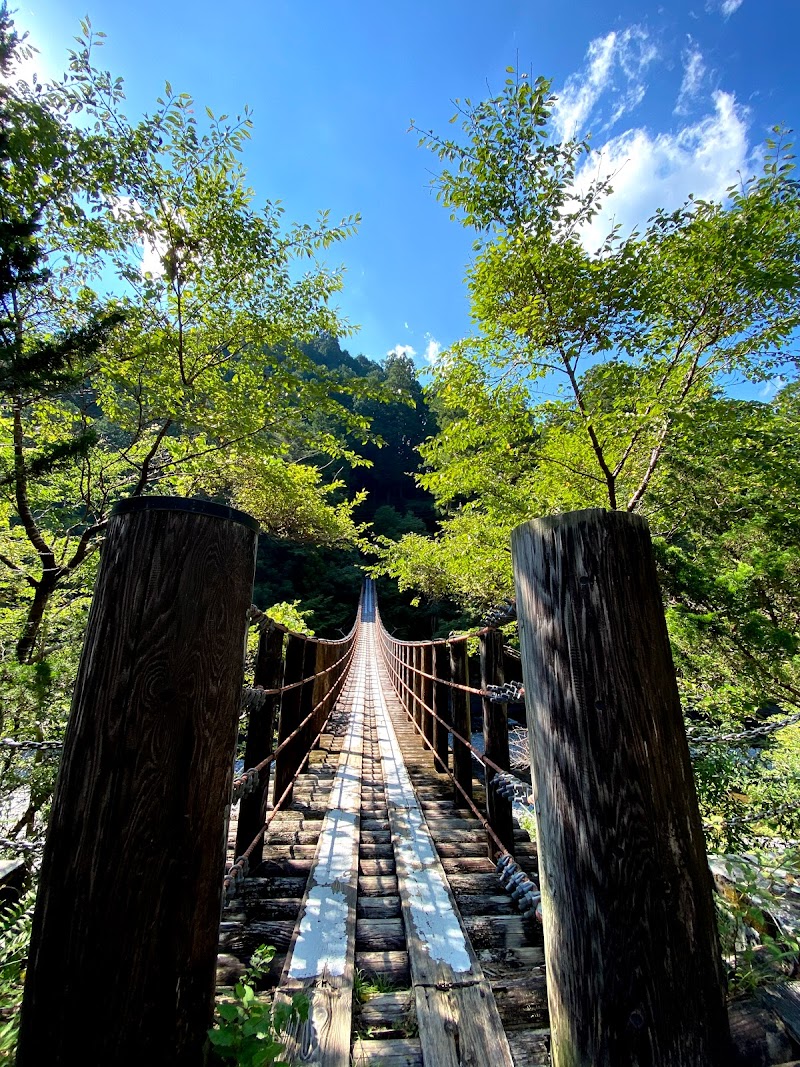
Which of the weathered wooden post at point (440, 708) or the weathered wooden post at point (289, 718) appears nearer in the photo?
the weathered wooden post at point (289, 718)


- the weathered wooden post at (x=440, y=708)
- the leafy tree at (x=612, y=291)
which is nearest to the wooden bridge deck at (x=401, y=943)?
the weathered wooden post at (x=440, y=708)

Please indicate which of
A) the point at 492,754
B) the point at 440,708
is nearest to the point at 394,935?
the point at 492,754

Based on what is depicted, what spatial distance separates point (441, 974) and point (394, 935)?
9.3 inches

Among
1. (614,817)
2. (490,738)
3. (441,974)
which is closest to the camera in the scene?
(614,817)

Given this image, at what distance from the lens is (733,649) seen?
14.2ft

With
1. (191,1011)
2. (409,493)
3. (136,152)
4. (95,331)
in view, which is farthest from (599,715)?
(409,493)

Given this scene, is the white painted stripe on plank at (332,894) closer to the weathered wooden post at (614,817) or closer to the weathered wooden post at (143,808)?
the weathered wooden post at (143,808)

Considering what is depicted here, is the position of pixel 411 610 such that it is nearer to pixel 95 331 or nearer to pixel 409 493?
pixel 409 493

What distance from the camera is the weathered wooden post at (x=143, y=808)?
0.62 m

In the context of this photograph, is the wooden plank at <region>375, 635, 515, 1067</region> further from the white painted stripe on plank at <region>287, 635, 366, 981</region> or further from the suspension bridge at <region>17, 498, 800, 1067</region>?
the white painted stripe on plank at <region>287, 635, 366, 981</region>

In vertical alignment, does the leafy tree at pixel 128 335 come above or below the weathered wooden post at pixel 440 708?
above

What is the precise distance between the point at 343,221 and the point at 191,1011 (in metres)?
4.87

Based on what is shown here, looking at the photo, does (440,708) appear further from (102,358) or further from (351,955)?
(102,358)

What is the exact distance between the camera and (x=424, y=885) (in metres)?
1.45
